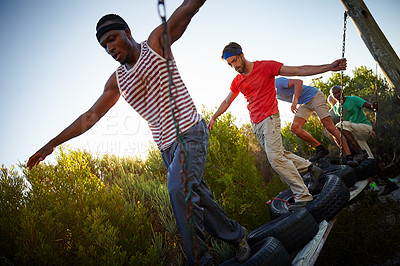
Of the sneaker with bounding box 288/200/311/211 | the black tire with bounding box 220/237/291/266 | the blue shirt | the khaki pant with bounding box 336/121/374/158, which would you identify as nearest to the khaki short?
the blue shirt

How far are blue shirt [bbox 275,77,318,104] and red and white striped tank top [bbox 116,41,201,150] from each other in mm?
3523

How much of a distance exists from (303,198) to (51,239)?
3171 mm

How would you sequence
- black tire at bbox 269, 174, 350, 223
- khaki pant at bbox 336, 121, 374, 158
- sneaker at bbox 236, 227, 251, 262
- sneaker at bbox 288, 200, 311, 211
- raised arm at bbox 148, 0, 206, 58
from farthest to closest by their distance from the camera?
khaki pant at bbox 336, 121, 374, 158 < sneaker at bbox 288, 200, 311, 211 < black tire at bbox 269, 174, 350, 223 < sneaker at bbox 236, 227, 251, 262 < raised arm at bbox 148, 0, 206, 58

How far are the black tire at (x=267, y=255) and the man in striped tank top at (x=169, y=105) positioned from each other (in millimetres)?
253

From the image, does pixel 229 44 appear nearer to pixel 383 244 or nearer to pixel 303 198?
pixel 303 198

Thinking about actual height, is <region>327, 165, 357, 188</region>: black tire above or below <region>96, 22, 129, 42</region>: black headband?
below

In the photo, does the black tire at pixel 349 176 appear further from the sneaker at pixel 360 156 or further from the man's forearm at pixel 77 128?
the man's forearm at pixel 77 128

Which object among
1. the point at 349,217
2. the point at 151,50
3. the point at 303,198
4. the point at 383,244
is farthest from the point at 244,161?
the point at 151,50

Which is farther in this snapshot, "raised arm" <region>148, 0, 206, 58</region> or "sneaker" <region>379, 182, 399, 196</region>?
"sneaker" <region>379, 182, 399, 196</region>

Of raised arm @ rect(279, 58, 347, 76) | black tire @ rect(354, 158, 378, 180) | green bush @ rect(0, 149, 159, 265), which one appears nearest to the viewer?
green bush @ rect(0, 149, 159, 265)

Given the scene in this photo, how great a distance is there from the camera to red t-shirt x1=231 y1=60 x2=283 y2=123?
3688 mm

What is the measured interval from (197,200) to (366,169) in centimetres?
499

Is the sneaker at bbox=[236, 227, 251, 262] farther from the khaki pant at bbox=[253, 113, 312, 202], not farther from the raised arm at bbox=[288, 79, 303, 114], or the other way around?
the raised arm at bbox=[288, 79, 303, 114]

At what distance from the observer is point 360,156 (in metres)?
5.96
